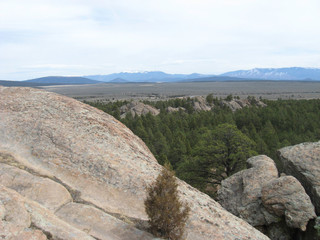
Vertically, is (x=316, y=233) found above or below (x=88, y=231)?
below

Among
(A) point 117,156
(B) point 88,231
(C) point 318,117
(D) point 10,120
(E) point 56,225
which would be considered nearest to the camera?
(E) point 56,225

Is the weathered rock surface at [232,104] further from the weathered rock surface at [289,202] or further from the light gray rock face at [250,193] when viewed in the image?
the weathered rock surface at [289,202]

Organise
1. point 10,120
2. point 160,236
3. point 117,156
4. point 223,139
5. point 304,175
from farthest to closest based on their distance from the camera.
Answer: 1. point 223,139
2. point 304,175
3. point 10,120
4. point 117,156
5. point 160,236

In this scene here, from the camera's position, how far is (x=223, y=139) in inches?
1104

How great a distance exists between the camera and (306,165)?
1742 centimetres

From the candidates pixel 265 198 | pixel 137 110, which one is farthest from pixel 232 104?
pixel 265 198

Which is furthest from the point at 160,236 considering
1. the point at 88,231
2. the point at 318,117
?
the point at 318,117

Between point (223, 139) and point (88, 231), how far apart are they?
21.8 m

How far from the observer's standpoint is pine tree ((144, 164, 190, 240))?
8383mm

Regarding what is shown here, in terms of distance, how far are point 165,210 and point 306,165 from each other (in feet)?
42.2

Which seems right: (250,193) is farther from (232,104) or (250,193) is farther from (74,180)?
(232,104)

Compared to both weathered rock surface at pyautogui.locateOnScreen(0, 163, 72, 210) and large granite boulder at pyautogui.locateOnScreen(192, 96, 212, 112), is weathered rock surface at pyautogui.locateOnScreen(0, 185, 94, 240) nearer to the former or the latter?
weathered rock surface at pyautogui.locateOnScreen(0, 163, 72, 210)

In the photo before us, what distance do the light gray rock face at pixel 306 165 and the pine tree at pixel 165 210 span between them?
36.9 feet

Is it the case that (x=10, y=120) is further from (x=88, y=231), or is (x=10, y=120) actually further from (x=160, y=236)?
(x=160, y=236)
